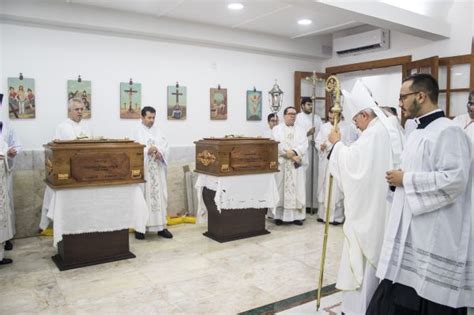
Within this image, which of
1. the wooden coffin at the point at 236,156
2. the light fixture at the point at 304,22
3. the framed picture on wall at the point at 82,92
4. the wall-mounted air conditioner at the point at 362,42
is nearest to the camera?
the wooden coffin at the point at 236,156

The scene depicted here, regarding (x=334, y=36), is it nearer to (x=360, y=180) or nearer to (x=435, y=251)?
(x=360, y=180)

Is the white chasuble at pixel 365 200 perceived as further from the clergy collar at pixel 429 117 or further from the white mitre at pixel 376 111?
the clergy collar at pixel 429 117

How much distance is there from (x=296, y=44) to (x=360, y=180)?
18.4 feet

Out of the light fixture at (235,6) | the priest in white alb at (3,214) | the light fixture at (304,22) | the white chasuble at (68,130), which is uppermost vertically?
the light fixture at (304,22)

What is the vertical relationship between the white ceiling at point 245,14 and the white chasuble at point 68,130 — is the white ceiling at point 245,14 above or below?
above

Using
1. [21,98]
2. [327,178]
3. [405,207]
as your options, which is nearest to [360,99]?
[405,207]

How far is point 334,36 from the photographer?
27.2 feet

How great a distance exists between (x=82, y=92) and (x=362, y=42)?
4.93 meters

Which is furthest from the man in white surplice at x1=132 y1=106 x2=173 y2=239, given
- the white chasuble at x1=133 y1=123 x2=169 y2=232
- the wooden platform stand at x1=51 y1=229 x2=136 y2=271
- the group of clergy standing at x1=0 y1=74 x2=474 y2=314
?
the group of clergy standing at x1=0 y1=74 x2=474 y2=314

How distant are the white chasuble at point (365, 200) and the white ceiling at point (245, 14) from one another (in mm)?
2754

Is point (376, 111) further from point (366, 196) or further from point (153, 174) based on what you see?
point (153, 174)

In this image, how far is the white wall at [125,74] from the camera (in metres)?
5.72

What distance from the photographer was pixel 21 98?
562 cm

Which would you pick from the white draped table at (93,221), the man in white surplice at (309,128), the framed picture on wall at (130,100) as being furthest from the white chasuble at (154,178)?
the man in white surplice at (309,128)
